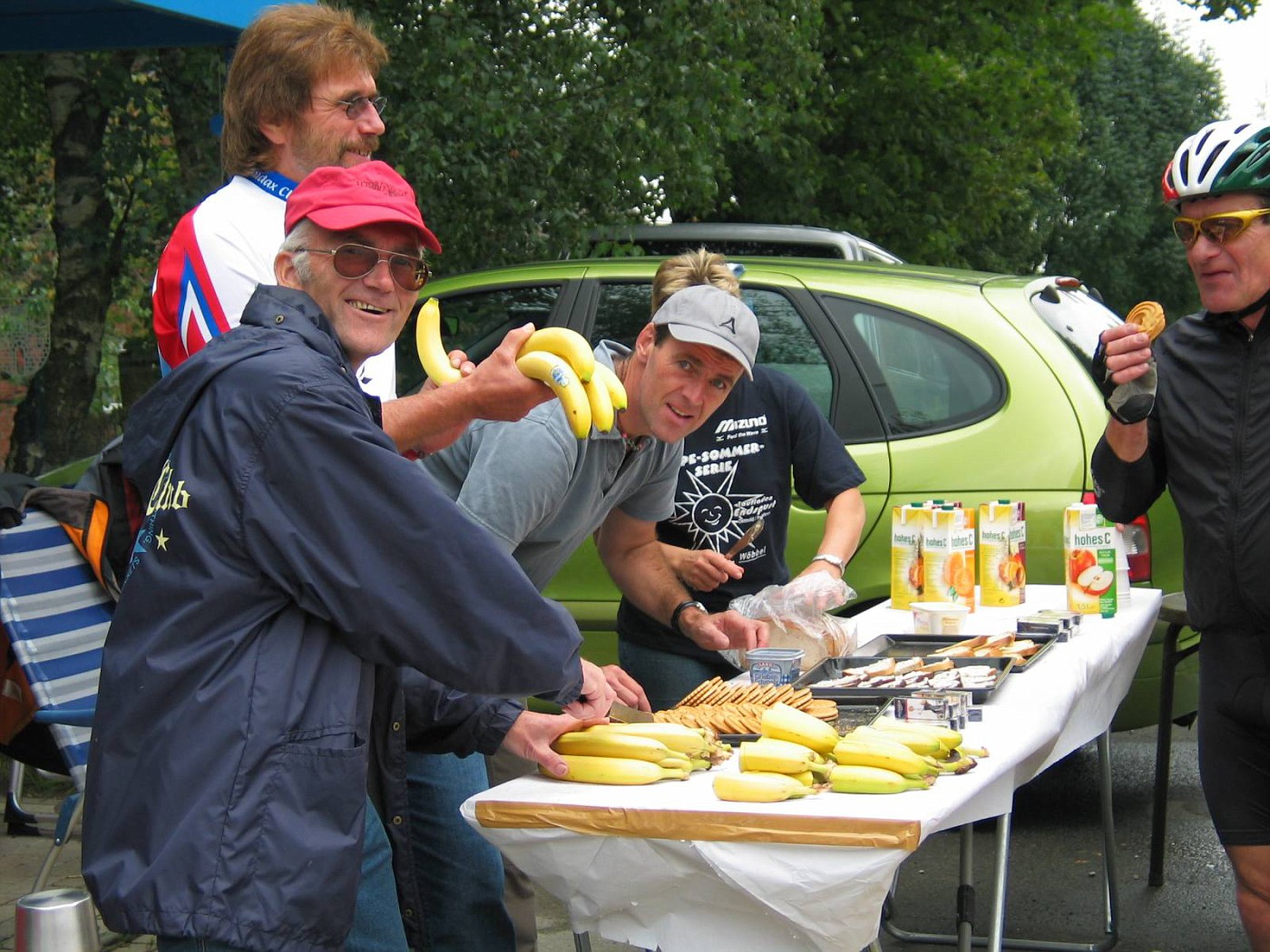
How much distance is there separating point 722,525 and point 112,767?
2621mm

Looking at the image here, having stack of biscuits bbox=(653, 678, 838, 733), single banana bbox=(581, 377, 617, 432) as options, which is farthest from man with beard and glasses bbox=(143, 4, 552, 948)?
stack of biscuits bbox=(653, 678, 838, 733)

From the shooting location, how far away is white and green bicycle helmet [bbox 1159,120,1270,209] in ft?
11.7

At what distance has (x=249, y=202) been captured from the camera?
3.07 meters

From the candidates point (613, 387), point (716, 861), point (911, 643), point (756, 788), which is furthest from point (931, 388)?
point (716, 861)

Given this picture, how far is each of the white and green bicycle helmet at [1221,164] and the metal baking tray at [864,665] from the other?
1185mm

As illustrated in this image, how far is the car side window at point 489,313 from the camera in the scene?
19.6ft

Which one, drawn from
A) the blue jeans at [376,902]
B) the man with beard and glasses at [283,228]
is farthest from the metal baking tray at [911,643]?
the blue jeans at [376,902]

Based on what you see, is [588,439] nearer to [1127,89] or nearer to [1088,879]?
[1088,879]

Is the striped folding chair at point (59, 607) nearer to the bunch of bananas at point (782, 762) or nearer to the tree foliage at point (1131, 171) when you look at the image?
the bunch of bananas at point (782, 762)

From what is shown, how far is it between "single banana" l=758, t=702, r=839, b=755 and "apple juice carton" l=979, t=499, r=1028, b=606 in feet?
5.87

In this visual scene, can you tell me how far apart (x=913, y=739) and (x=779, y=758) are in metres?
Answer: 0.29

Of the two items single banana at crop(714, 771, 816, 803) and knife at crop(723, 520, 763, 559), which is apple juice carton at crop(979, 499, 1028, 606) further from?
single banana at crop(714, 771, 816, 803)

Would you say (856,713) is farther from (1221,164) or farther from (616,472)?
(1221,164)

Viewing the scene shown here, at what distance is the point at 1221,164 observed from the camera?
3568 millimetres
